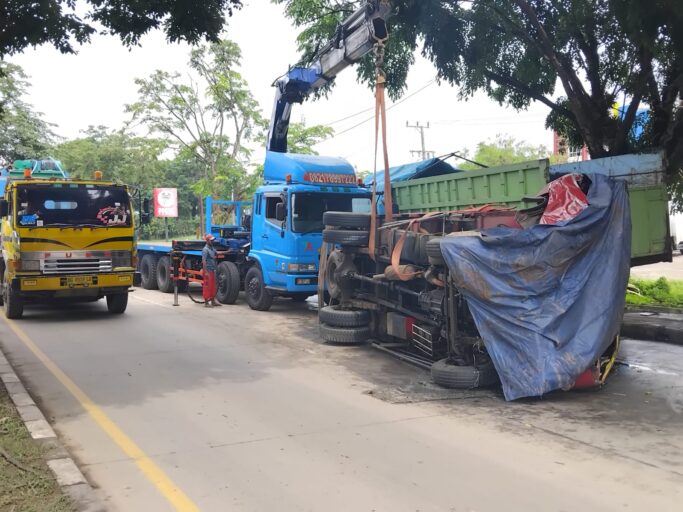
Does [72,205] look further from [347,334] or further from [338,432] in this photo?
[338,432]

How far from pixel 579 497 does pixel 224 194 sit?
86.5 feet

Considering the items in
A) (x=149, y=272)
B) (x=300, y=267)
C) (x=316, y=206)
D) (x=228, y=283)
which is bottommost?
(x=228, y=283)

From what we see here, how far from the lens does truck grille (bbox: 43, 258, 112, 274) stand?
446 inches

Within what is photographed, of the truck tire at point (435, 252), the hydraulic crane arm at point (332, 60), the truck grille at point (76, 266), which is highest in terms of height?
the hydraulic crane arm at point (332, 60)

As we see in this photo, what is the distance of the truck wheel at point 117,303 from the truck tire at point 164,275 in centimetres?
462

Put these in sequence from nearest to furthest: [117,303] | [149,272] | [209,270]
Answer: [117,303]
[209,270]
[149,272]

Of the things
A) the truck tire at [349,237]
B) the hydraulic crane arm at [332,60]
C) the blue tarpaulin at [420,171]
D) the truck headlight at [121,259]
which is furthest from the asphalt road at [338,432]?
the hydraulic crane arm at [332,60]

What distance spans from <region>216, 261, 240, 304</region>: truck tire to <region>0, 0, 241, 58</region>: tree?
24.7 feet

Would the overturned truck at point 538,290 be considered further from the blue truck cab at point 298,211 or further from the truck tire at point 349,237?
the blue truck cab at point 298,211

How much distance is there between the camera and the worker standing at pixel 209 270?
559 inches

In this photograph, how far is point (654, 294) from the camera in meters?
14.2

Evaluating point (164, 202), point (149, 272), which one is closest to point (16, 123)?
point (164, 202)

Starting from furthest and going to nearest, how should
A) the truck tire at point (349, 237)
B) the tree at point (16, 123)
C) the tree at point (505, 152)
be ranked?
the tree at point (505, 152) → the tree at point (16, 123) → the truck tire at point (349, 237)

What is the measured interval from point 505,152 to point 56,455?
177 ft
